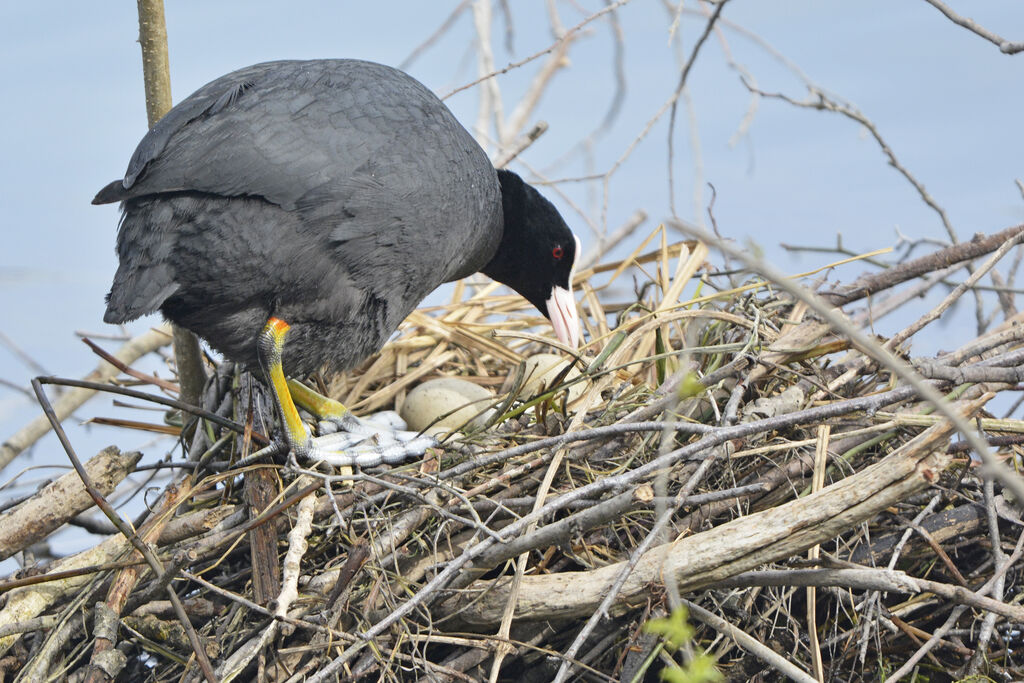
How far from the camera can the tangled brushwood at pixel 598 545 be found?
6.90 ft

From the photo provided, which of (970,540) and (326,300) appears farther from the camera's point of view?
(326,300)

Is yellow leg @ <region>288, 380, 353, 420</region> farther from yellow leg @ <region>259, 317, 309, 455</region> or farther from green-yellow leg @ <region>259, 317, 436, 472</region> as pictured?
yellow leg @ <region>259, 317, 309, 455</region>

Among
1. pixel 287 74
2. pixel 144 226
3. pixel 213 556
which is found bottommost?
pixel 213 556

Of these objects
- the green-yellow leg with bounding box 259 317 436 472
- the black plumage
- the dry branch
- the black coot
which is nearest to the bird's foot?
the green-yellow leg with bounding box 259 317 436 472

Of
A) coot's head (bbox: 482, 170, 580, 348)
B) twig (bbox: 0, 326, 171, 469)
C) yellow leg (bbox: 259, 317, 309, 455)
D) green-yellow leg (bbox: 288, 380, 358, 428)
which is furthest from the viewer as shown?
coot's head (bbox: 482, 170, 580, 348)

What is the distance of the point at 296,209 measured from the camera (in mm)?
2809

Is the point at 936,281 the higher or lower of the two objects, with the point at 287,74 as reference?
lower

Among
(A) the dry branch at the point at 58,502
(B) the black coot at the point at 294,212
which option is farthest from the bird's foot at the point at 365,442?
(A) the dry branch at the point at 58,502

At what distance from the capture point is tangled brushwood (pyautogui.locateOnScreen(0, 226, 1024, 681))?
82.8 inches

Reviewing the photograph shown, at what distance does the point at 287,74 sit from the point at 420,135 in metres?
0.48

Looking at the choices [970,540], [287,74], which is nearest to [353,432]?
[287,74]

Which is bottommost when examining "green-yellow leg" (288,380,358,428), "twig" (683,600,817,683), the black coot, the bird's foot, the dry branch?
"twig" (683,600,817,683)

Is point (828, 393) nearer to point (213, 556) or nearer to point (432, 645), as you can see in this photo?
point (432, 645)

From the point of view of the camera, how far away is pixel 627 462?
2555 millimetres
